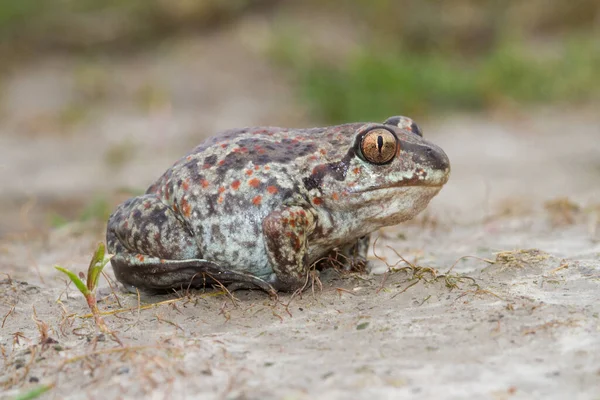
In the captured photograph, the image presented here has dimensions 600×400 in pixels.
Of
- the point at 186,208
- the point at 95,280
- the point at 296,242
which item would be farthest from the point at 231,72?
the point at 95,280

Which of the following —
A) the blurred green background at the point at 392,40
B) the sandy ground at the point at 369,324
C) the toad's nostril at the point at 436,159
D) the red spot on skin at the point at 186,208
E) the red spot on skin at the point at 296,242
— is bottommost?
the sandy ground at the point at 369,324

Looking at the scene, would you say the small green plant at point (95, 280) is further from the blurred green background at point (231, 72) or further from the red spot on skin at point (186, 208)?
the blurred green background at point (231, 72)

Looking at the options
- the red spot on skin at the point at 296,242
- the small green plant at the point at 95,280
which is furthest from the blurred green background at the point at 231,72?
the red spot on skin at the point at 296,242

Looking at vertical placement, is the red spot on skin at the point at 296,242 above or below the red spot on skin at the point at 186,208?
below

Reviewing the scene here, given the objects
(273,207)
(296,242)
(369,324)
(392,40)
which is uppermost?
(392,40)

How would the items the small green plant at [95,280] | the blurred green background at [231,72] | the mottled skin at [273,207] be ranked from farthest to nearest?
1. the blurred green background at [231,72]
2. the mottled skin at [273,207]
3. the small green plant at [95,280]

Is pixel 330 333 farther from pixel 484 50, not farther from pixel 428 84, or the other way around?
pixel 484 50

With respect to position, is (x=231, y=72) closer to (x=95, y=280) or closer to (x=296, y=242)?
(x=296, y=242)

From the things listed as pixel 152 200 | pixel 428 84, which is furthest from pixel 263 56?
pixel 152 200
